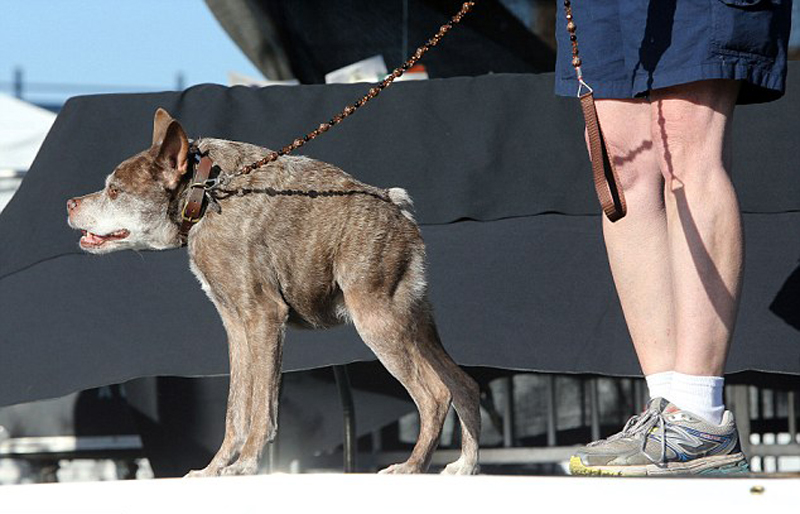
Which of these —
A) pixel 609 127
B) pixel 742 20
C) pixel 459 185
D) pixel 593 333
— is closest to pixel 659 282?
pixel 609 127

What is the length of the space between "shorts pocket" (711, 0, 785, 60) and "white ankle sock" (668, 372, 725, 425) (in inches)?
24.9

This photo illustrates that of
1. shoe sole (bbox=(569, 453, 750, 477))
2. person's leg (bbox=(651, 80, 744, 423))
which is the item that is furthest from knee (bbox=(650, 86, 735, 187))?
shoe sole (bbox=(569, 453, 750, 477))

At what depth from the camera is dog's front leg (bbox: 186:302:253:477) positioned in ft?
Result: 8.71

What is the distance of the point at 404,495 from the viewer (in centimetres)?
159

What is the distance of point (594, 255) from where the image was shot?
327cm

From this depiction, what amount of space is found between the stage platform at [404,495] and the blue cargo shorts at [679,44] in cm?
91

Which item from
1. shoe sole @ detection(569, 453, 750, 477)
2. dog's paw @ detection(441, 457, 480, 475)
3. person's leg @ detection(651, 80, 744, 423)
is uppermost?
person's leg @ detection(651, 80, 744, 423)

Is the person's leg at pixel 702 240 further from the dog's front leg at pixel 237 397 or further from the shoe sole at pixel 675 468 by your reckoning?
the dog's front leg at pixel 237 397

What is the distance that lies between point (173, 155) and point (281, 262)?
350mm

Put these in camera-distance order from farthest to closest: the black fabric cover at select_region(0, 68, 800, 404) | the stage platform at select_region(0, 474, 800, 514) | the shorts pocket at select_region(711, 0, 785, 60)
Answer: the black fabric cover at select_region(0, 68, 800, 404) → the shorts pocket at select_region(711, 0, 785, 60) → the stage platform at select_region(0, 474, 800, 514)

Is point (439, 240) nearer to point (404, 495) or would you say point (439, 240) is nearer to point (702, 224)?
point (702, 224)

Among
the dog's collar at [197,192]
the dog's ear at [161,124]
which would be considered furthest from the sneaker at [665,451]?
the dog's ear at [161,124]

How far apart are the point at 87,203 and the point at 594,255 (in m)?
1.36

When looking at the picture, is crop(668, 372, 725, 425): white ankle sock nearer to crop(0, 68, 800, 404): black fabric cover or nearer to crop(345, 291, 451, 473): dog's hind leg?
crop(345, 291, 451, 473): dog's hind leg
